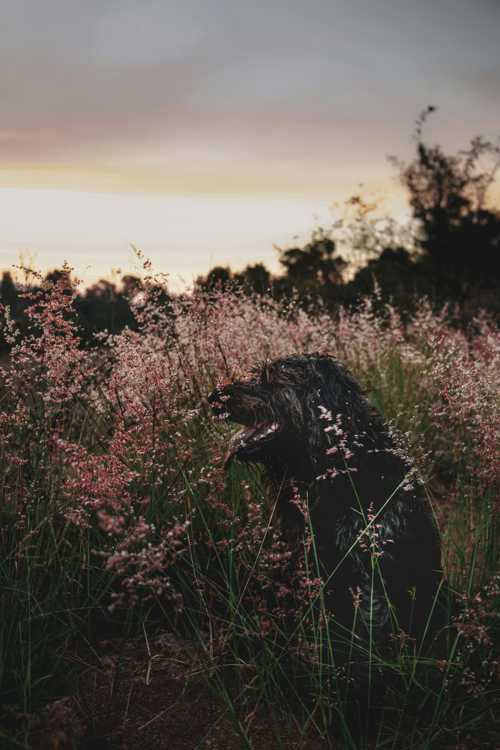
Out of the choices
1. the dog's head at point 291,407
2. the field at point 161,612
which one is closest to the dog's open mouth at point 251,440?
the dog's head at point 291,407

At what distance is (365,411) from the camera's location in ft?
9.37

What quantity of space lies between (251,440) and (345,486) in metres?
0.43

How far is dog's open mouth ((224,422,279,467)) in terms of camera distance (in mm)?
2723

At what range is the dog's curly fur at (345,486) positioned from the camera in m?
2.62

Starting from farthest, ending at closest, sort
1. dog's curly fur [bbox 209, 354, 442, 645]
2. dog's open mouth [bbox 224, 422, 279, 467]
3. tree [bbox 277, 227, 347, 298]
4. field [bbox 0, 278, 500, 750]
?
tree [bbox 277, 227, 347, 298] < dog's open mouth [bbox 224, 422, 279, 467] < dog's curly fur [bbox 209, 354, 442, 645] < field [bbox 0, 278, 500, 750]

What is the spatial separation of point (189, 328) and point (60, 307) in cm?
167

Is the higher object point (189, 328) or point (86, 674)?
point (189, 328)

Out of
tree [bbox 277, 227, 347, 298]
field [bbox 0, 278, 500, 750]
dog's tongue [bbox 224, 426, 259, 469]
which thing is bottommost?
field [bbox 0, 278, 500, 750]

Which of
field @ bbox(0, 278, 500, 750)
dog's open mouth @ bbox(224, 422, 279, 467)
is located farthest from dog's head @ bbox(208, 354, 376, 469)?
field @ bbox(0, 278, 500, 750)

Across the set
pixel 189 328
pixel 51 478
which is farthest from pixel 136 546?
pixel 189 328

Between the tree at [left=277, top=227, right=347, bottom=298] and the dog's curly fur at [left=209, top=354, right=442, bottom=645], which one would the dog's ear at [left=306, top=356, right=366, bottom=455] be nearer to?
the dog's curly fur at [left=209, top=354, right=442, bottom=645]

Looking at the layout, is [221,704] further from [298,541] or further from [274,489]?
[274,489]

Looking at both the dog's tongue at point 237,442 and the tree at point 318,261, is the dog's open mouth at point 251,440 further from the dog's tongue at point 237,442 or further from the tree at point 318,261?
the tree at point 318,261

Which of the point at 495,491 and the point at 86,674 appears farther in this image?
the point at 495,491
